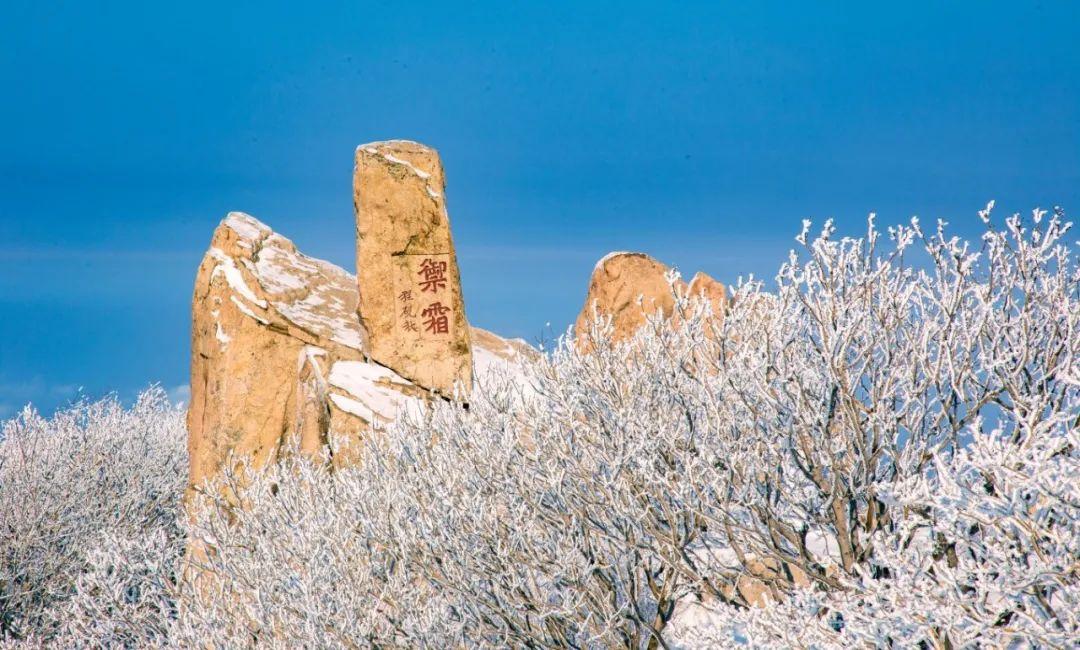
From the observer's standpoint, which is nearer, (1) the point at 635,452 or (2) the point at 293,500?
(1) the point at 635,452

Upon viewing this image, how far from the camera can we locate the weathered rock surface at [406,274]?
60.7 ft

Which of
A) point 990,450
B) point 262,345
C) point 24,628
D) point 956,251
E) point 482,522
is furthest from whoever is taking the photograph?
point 24,628

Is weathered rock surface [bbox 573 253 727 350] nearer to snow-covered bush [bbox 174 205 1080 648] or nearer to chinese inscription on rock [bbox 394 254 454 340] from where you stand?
chinese inscription on rock [bbox 394 254 454 340]

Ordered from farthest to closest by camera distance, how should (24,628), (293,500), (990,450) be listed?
(24,628), (293,500), (990,450)

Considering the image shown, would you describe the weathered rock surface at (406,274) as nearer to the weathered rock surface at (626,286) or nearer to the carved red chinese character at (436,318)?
the carved red chinese character at (436,318)

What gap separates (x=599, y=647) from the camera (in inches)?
437

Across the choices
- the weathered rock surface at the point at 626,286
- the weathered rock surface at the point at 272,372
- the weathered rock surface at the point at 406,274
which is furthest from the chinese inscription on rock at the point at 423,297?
the weathered rock surface at the point at 626,286

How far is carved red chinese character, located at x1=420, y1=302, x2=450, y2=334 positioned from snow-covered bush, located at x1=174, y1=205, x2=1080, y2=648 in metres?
5.83

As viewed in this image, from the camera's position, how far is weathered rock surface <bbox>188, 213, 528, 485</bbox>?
1795 cm

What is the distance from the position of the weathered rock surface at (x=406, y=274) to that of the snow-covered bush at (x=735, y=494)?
5751mm

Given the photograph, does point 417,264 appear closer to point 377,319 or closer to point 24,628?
point 377,319

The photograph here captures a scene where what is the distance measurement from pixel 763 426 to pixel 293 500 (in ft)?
25.3

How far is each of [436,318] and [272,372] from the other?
3382mm

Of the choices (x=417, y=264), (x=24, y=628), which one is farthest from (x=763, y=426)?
(x=24, y=628)
